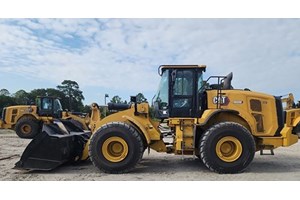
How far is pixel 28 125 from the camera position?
1623cm

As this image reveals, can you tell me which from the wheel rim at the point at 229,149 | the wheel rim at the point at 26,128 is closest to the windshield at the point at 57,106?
the wheel rim at the point at 26,128

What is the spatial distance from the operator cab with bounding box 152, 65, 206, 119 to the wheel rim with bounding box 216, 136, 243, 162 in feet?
3.25

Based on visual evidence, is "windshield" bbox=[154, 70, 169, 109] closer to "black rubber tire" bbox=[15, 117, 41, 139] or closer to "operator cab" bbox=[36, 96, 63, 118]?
"black rubber tire" bbox=[15, 117, 41, 139]

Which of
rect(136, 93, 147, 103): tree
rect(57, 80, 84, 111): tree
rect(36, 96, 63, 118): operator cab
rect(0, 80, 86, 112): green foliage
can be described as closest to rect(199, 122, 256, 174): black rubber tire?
rect(136, 93, 147, 103): tree

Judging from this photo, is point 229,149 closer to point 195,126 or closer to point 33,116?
point 195,126

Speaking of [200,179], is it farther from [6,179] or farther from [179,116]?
[6,179]

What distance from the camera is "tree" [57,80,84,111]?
2377 cm

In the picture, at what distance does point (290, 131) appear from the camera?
23.2ft

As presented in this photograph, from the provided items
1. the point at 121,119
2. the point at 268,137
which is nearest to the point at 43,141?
the point at 121,119

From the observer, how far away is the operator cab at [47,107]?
17442mm

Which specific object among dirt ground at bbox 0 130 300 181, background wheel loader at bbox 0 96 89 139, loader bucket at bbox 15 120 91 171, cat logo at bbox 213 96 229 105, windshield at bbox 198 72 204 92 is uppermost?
windshield at bbox 198 72 204 92

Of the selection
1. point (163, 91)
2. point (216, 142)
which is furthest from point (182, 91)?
point (216, 142)

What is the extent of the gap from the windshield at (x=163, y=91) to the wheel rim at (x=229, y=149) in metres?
1.66

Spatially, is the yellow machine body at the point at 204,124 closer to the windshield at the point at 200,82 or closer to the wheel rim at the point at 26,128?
the windshield at the point at 200,82
